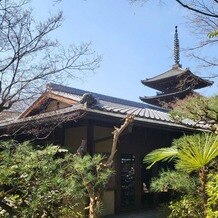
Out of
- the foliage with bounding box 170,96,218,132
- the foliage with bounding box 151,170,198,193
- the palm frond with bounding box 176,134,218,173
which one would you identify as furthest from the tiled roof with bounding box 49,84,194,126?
the palm frond with bounding box 176,134,218,173

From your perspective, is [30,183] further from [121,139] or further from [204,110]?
[121,139]

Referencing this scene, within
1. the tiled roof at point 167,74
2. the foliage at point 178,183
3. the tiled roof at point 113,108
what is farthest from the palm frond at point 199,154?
the tiled roof at point 167,74

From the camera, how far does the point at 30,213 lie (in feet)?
15.1

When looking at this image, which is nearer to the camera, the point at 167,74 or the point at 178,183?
the point at 178,183

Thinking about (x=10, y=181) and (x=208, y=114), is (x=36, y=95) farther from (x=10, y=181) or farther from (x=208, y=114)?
(x=208, y=114)

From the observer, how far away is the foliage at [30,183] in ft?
15.3

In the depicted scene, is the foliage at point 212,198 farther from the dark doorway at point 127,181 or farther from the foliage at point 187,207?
the dark doorway at point 127,181

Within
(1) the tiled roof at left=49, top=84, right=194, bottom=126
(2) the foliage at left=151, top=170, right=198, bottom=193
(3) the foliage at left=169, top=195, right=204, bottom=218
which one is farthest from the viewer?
(1) the tiled roof at left=49, top=84, right=194, bottom=126

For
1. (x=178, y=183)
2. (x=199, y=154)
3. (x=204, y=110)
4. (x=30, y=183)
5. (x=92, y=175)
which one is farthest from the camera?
(x=204, y=110)

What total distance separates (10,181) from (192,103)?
6431 millimetres

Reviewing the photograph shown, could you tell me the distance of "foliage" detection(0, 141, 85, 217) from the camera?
465 centimetres

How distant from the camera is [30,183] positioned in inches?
191

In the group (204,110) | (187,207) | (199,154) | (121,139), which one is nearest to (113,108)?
(121,139)

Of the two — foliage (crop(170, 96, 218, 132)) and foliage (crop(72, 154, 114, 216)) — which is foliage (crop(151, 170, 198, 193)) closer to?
foliage (crop(170, 96, 218, 132))
